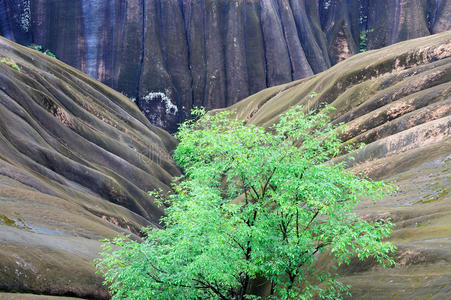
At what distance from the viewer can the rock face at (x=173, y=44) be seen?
77312 millimetres

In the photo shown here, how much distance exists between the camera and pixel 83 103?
1553 inches

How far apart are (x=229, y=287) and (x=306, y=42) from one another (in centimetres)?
8090

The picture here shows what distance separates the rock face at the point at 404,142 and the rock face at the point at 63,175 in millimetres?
9596

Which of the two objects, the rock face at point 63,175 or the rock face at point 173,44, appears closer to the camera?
the rock face at point 63,175

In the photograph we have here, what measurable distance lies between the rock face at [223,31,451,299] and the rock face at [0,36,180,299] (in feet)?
31.5

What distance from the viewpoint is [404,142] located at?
24016 mm

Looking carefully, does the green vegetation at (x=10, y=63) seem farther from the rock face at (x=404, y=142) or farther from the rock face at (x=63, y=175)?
the rock face at (x=404, y=142)

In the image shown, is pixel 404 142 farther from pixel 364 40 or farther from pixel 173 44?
pixel 364 40

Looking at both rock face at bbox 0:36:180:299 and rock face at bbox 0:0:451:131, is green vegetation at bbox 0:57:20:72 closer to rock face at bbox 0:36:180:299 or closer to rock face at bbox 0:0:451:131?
rock face at bbox 0:36:180:299

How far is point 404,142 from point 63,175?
20279 millimetres

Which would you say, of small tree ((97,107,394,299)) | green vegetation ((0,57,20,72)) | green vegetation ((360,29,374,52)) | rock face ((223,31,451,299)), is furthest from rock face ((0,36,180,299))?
green vegetation ((360,29,374,52))

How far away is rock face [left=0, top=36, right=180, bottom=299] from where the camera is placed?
14.0 m

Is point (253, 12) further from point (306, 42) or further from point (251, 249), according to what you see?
point (251, 249)

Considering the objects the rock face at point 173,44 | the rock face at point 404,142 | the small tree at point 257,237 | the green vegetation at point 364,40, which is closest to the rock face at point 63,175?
the small tree at point 257,237
